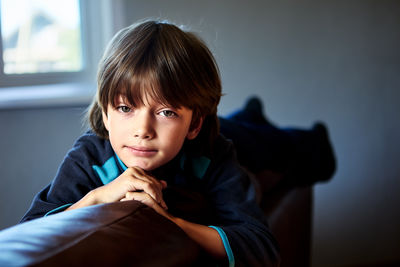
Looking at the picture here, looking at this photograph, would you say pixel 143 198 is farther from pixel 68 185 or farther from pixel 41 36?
pixel 41 36

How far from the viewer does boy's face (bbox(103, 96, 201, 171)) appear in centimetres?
91

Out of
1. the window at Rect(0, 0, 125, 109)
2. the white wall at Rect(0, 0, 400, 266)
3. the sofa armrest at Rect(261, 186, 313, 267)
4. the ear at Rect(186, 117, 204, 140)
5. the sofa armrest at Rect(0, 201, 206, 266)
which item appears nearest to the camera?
the sofa armrest at Rect(0, 201, 206, 266)

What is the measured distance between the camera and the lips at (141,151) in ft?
3.04

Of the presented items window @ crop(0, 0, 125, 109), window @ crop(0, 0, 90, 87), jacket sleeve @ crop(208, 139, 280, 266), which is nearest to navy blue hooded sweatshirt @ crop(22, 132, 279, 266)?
jacket sleeve @ crop(208, 139, 280, 266)

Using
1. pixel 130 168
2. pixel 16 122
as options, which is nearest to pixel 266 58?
pixel 16 122

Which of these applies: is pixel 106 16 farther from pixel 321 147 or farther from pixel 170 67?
pixel 170 67

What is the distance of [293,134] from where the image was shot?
71.2 inches

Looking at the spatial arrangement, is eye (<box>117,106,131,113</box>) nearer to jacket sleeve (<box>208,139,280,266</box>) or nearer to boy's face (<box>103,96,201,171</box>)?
boy's face (<box>103,96,201,171</box>)

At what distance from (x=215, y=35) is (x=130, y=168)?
1671 millimetres

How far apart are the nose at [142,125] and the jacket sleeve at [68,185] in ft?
0.51

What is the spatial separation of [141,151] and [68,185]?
0.17 meters

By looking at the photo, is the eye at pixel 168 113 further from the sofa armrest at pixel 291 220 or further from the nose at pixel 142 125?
the sofa armrest at pixel 291 220

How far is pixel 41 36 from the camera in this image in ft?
7.42

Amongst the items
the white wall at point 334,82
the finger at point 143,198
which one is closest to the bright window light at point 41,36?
the white wall at point 334,82
